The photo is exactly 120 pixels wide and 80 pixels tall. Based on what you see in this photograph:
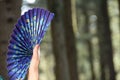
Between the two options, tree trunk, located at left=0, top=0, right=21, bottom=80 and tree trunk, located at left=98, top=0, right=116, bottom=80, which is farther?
tree trunk, located at left=98, top=0, right=116, bottom=80

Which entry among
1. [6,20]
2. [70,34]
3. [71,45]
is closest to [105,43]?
[70,34]

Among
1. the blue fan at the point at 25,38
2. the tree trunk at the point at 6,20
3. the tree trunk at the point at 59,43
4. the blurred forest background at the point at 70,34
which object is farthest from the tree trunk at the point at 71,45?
the blue fan at the point at 25,38

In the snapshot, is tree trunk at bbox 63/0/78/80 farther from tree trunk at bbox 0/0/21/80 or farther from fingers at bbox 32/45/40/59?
fingers at bbox 32/45/40/59

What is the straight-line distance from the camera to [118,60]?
4041cm

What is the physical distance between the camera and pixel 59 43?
33.8 feet

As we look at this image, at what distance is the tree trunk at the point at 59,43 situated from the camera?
10.2 metres

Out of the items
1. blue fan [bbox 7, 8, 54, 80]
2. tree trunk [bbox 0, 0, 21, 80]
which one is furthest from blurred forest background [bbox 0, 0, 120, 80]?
blue fan [bbox 7, 8, 54, 80]

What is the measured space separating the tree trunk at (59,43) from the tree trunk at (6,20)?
19.0ft

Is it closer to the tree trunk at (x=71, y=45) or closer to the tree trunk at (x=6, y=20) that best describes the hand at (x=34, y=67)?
the tree trunk at (x=6, y=20)

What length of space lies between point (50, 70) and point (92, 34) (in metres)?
16.5

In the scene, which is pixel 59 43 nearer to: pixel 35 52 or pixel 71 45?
pixel 71 45

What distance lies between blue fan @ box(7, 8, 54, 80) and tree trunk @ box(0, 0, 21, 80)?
0.86 metres

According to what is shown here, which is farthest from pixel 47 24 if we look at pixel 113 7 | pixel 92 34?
pixel 92 34

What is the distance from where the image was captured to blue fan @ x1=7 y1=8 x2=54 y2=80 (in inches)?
119
